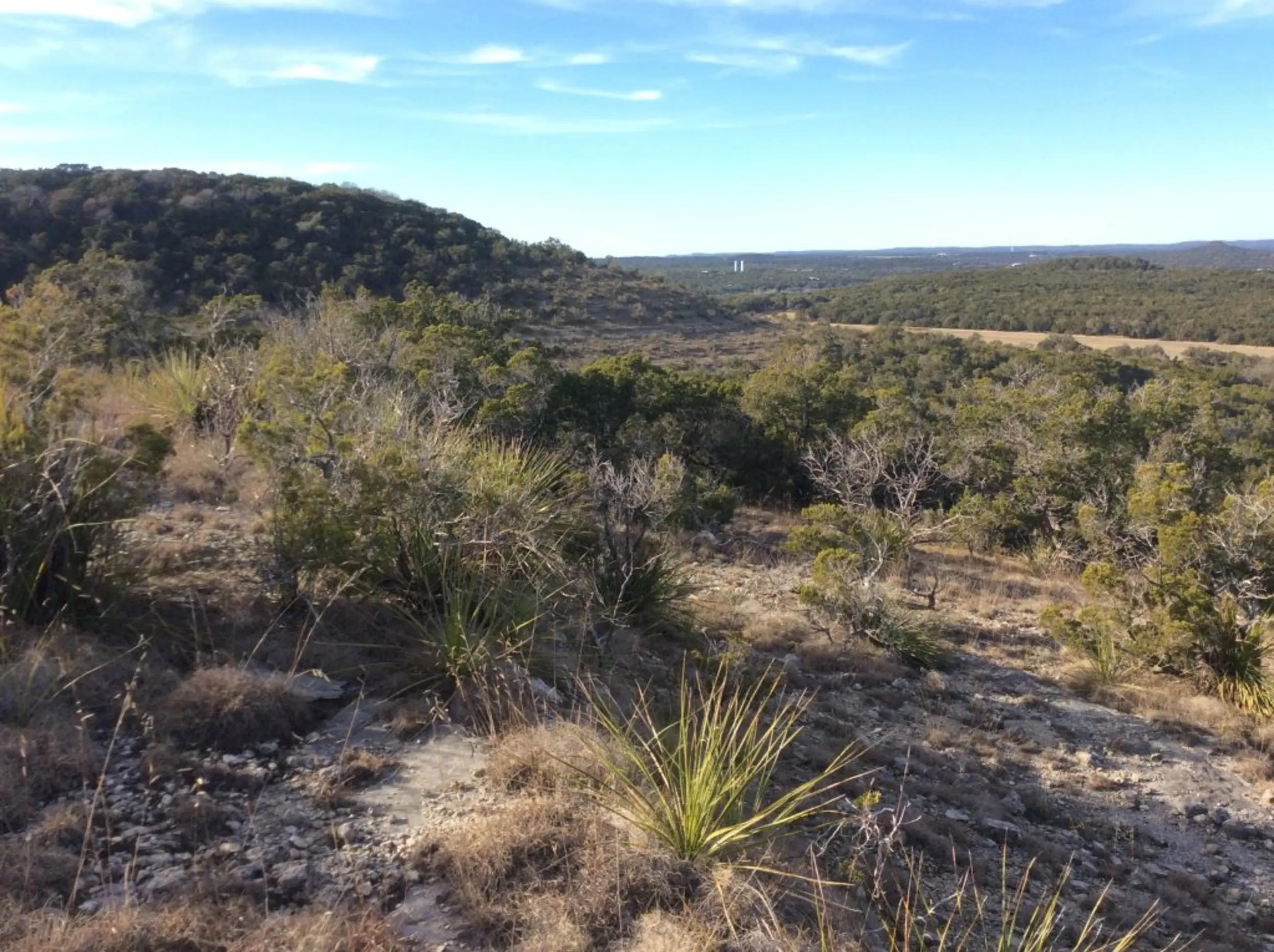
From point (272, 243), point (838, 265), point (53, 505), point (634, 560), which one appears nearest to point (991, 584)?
point (634, 560)

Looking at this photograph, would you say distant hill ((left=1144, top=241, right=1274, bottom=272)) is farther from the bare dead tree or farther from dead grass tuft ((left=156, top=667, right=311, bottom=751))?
dead grass tuft ((left=156, top=667, right=311, bottom=751))

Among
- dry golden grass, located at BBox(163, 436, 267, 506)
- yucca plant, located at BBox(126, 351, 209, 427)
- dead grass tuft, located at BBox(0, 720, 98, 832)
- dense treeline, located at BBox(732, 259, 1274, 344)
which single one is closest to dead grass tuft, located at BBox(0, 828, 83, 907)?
dead grass tuft, located at BBox(0, 720, 98, 832)

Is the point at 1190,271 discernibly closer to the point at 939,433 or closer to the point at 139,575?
the point at 939,433

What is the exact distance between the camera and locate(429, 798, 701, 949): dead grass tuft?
2.70 m

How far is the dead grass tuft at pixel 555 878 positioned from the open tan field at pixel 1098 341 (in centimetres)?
3963

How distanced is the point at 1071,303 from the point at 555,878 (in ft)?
201

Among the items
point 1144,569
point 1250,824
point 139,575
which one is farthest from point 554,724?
point 1144,569

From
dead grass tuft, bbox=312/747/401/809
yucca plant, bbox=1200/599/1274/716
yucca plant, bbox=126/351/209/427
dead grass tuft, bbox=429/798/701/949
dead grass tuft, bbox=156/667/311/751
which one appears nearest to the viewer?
dead grass tuft, bbox=429/798/701/949

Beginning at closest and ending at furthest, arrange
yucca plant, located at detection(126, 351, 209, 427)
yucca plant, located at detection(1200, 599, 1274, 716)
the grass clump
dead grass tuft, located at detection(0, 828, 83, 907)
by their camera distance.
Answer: dead grass tuft, located at detection(0, 828, 83, 907), the grass clump, yucca plant, located at detection(1200, 599, 1274, 716), yucca plant, located at detection(126, 351, 209, 427)

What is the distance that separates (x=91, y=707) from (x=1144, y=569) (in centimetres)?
828

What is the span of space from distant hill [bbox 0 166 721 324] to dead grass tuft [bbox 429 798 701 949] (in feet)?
82.3

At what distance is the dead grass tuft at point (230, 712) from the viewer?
11.4 feet

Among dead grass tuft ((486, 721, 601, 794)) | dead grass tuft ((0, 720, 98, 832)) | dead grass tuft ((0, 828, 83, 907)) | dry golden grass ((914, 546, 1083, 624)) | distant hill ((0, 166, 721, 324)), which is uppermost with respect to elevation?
distant hill ((0, 166, 721, 324))

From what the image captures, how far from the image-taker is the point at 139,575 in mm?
4387
